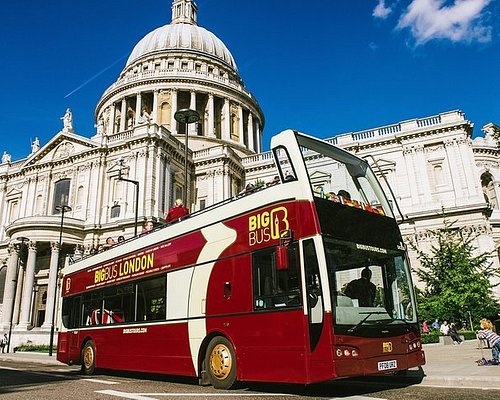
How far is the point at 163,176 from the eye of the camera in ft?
117

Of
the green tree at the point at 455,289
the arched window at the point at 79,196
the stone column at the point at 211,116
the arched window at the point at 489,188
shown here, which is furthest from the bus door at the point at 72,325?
the arched window at the point at 489,188

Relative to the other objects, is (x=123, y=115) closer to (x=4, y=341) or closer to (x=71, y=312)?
(x=4, y=341)

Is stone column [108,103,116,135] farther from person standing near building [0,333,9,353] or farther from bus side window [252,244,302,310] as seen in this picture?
bus side window [252,244,302,310]

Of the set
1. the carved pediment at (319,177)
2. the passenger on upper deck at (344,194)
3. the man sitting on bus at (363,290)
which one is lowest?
the man sitting on bus at (363,290)

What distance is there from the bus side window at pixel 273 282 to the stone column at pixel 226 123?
4311 cm

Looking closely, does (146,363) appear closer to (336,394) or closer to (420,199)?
(336,394)

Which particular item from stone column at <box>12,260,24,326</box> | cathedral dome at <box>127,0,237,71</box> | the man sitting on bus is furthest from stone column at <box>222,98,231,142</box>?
the man sitting on bus

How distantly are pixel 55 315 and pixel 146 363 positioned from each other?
2371 cm

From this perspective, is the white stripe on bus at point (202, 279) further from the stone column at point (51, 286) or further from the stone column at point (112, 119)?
the stone column at point (112, 119)

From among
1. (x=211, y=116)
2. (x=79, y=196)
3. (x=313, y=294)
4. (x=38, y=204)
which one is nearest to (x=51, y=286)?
(x=79, y=196)

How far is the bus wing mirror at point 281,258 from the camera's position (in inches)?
277

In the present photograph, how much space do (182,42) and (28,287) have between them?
39745 millimetres

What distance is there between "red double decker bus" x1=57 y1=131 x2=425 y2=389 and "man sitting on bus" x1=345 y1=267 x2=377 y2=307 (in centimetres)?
2

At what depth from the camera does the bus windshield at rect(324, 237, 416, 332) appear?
6980 mm
